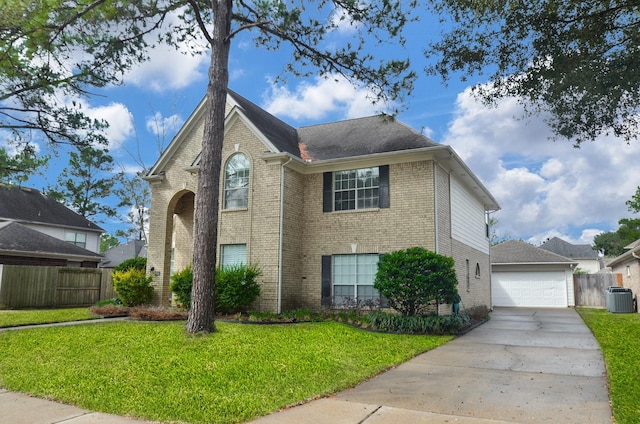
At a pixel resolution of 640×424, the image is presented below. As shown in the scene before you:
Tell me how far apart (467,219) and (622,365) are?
441 inches

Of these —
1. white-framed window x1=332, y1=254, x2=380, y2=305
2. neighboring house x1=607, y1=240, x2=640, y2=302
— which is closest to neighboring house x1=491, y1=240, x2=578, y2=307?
neighboring house x1=607, y1=240, x2=640, y2=302

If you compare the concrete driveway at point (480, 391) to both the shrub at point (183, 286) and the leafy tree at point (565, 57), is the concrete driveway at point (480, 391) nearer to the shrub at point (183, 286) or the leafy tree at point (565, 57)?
the leafy tree at point (565, 57)

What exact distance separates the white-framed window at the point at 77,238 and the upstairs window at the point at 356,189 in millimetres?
22282

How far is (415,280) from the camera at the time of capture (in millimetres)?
12344

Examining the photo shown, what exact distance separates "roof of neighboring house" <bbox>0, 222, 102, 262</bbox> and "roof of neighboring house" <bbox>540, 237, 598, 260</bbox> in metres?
43.9

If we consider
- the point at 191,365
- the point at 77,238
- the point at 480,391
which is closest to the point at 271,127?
the point at 191,365

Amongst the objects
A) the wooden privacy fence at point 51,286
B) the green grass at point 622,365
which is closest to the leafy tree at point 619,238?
the green grass at point 622,365

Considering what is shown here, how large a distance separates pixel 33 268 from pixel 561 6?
69.8 ft

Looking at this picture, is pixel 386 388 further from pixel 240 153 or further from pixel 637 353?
pixel 240 153

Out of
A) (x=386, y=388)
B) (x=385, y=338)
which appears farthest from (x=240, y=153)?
(x=386, y=388)

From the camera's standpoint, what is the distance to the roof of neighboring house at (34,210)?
91.6 ft

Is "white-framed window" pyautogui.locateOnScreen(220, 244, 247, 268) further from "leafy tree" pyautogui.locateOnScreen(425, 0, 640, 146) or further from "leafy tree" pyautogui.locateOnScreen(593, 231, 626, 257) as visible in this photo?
"leafy tree" pyautogui.locateOnScreen(593, 231, 626, 257)

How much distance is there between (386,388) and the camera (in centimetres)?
650

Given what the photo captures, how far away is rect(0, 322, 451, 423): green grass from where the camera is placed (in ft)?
18.5
